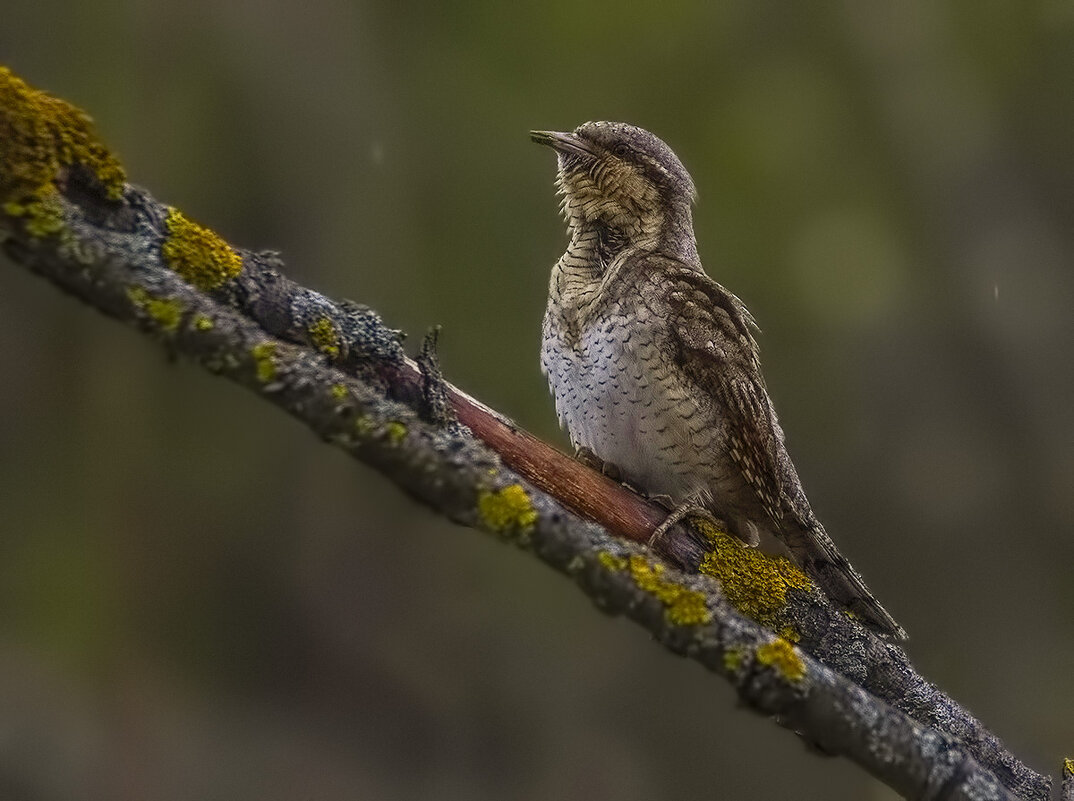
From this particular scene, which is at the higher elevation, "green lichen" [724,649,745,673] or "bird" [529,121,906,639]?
"bird" [529,121,906,639]

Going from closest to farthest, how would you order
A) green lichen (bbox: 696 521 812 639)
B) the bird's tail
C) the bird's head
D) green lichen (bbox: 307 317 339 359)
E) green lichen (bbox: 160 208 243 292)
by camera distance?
green lichen (bbox: 160 208 243 292) < green lichen (bbox: 307 317 339 359) < green lichen (bbox: 696 521 812 639) < the bird's tail < the bird's head

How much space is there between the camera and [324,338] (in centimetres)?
223

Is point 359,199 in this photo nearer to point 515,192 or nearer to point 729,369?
point 515,192

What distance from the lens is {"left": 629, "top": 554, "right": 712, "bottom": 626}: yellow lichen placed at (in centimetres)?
204

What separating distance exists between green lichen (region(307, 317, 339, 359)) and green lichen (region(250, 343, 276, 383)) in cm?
40

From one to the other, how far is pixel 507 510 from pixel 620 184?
5.53 feet

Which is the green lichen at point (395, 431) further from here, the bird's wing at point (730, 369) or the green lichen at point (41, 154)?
the bird's wing at point (730, 369)

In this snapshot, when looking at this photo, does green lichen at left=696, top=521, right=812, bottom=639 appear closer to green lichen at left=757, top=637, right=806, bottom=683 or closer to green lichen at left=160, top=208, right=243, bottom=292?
green lichen at left=757, top=637, right=806, bottom=683

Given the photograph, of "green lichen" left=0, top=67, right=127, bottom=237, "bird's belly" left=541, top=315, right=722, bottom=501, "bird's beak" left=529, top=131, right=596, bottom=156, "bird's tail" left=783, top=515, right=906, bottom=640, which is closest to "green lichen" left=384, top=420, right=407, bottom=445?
"green lichen" left=0, top=67, right=127, bottom=237

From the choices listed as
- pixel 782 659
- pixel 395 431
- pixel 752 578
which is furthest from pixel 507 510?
pixel 752 578

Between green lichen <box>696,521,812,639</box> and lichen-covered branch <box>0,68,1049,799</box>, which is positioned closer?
lichen-covered branch <box>0,68,1049,799</box>

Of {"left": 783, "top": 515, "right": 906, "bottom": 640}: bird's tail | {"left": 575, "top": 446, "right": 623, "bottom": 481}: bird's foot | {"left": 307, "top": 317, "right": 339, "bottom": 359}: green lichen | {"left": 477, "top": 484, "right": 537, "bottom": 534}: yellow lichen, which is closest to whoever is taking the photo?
{"left": 477, "top": 484, "right": 537, "bottom": 534}: yellow lichen

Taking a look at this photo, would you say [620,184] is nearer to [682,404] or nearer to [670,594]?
[682,404]

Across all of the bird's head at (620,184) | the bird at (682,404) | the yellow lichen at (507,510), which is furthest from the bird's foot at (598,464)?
the yellow lichen at (507,510)
